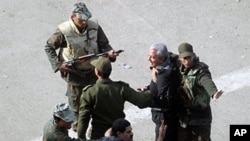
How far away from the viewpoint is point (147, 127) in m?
9.12

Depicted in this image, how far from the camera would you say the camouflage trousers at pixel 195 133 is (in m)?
7.64

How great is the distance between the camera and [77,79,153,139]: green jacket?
7168 mm

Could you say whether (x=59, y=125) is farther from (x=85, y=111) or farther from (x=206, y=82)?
(x=206, y=82)

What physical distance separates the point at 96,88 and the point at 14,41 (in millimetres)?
3992

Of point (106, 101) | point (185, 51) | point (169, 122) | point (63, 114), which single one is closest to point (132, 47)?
point (169, 122)

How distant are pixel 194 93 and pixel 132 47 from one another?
133 inches

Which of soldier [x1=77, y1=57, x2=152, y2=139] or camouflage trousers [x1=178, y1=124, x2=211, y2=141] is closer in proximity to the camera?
soldier [x1=77, y1=57, x2=152, y2=139]

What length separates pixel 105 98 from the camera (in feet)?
23.5

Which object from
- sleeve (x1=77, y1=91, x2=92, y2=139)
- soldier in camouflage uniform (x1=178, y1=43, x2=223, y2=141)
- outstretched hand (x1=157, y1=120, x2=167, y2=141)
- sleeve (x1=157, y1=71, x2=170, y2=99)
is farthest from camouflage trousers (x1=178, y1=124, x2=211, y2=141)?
sleeve (x1=77, y1=91, x2=92, y2=139)

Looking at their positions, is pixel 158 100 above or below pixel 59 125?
above

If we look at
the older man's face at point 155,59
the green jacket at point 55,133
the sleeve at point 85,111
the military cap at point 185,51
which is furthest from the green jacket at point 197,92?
the green jacket at point 55,133

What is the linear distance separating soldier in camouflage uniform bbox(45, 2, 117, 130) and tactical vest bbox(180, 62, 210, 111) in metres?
1.11

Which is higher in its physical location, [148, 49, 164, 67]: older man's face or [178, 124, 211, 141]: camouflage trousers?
[148, 49, 164, 67]: older man's face

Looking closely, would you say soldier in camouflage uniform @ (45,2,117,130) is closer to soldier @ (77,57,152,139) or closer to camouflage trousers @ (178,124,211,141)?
soldier @ (77,57,152,139)
